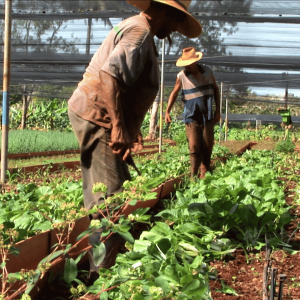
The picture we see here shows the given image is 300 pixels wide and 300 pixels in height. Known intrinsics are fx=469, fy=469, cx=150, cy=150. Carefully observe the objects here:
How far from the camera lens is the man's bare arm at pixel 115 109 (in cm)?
249

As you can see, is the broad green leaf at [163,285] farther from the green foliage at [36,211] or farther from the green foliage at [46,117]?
the green foliage at [46,117]

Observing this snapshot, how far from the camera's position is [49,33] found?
11.0m

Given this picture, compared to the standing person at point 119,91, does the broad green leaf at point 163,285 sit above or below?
below

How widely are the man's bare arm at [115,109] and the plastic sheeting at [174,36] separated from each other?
7733 mm

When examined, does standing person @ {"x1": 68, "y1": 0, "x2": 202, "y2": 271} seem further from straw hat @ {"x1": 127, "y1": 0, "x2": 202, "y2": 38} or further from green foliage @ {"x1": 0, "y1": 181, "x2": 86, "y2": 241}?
green foliage @ {"x1": 0, "y1": 181, "x2": 86, "y2": 241}

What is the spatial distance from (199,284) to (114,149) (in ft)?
3.23

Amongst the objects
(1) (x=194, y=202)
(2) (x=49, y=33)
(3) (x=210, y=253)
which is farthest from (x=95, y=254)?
(2) (x=49, y=33)

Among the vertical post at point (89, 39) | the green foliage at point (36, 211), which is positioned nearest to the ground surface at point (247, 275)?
the green foliage at point (36, 211)

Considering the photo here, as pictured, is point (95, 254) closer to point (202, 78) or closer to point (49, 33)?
point (202, 78)

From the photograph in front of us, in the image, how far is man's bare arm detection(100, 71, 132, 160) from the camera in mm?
2492

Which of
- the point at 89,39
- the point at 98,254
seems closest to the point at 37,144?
the point at 89,39

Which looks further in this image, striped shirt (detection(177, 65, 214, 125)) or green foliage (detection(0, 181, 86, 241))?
striped shirt (detection(177, 65, 214, 125))

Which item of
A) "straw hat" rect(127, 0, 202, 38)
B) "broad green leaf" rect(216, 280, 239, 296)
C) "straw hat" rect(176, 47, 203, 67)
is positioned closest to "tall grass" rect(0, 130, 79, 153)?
"straw hat" rect(176, 47, 203, 67)

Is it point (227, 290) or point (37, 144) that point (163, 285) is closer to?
point (227, 290)
